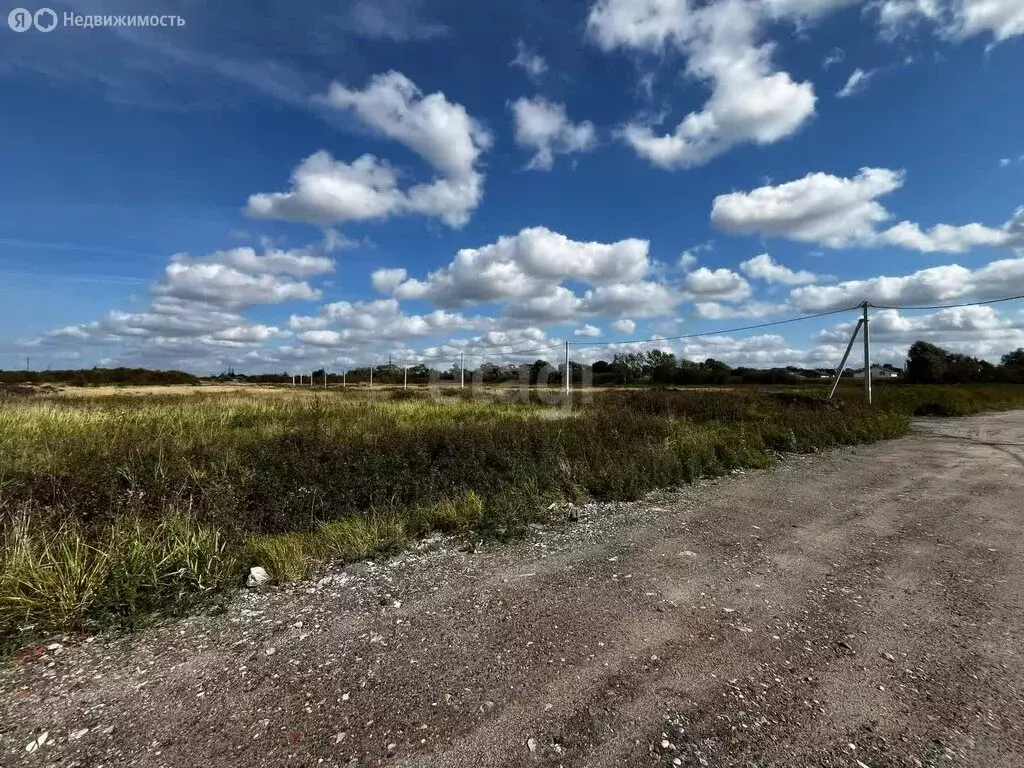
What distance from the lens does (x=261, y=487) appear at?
21.9 ft

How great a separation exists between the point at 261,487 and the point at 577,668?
5.34 meters

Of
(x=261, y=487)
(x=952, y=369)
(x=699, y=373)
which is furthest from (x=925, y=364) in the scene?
(x=261, y=487)

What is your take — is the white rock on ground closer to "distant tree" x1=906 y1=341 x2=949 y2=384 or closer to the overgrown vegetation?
"distant tree" x1=906 y1=341 x2=949 y2=384

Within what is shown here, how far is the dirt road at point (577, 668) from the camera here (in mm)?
2213

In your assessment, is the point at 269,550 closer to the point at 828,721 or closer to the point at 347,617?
the point at 347,617

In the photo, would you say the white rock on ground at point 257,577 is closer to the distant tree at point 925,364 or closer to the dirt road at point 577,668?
the dirt road at point 577,668

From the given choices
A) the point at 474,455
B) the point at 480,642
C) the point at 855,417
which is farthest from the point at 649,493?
the point at 855,417

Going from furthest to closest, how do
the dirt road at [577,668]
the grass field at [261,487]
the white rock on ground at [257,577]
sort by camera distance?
the white rock on ground at [257,577] → the grass field at [261,487] → the dirt road at [577,668]

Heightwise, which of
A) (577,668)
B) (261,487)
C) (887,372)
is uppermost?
(887,372)

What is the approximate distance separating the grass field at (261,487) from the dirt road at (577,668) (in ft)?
1.84

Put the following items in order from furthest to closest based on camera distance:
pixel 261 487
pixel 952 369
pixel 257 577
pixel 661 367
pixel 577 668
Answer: pixel 661 367 < pixel 952 369 < pixel 261 487 < pixel 257 577 < pixel 577 668

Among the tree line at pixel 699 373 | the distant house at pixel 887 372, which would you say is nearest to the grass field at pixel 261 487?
the tree line at pixel 699 373

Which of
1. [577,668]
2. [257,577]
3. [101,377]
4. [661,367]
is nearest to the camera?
[577,668]

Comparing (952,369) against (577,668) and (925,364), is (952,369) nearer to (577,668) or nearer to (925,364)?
(925,364)
